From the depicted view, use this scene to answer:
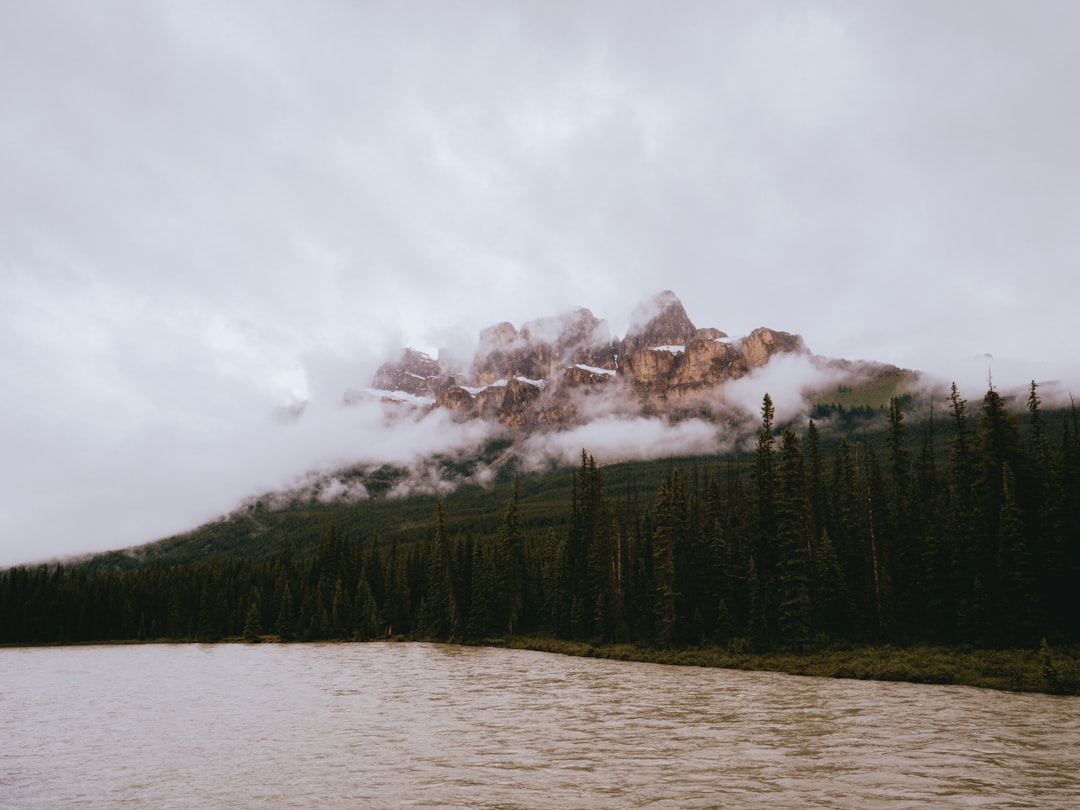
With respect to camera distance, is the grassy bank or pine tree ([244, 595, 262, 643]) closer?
the grassy bank

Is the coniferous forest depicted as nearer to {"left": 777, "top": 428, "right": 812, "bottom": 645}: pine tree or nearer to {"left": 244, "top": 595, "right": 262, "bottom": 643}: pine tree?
{"left": 777, "top": 428, "right": 812, "bottom": 645}: pine tree

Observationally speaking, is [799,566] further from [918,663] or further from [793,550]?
[918,663]

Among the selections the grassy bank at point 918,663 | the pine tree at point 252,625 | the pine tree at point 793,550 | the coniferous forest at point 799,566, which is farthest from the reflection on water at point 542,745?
the pine tree at point 252,625

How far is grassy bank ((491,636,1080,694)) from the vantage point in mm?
45562

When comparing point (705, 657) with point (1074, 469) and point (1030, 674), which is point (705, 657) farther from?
point (1074, 469)

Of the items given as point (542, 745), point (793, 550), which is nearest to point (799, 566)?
point (793, 550)

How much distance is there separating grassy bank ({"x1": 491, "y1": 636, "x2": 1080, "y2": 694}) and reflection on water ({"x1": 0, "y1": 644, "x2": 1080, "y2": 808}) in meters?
3.64

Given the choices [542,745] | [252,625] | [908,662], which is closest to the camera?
[542,745]

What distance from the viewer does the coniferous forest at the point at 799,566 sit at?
6106 cm

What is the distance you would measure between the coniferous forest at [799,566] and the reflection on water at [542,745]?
1848 centimetres

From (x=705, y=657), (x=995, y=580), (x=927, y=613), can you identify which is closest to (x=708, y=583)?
(x=705, y=657)

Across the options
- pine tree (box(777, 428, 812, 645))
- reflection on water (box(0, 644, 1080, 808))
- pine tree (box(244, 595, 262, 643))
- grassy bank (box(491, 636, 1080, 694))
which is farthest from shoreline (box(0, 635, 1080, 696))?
pine tree (box(244, 595, 262, 643))

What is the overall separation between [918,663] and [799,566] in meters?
16.3

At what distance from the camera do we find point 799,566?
70875 mm
